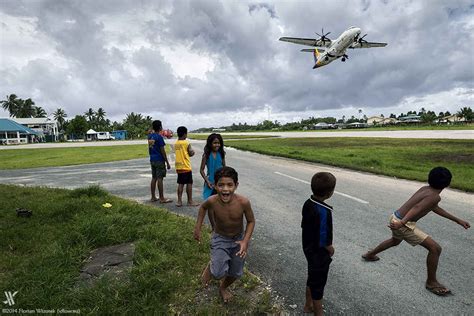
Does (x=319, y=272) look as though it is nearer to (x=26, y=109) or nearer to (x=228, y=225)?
(x=228, y=225)

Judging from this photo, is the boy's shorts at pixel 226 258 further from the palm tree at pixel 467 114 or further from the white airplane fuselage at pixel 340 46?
the palm tree at pixel 467 114

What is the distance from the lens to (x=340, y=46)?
110ft

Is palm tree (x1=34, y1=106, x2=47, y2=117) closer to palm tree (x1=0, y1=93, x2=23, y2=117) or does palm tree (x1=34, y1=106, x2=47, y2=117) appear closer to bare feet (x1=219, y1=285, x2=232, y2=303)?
palm tree (x1=0, y1=93, x2=23, y2=117)

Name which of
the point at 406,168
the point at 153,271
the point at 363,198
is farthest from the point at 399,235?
the point at 406,168

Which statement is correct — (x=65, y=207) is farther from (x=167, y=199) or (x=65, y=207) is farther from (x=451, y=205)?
(x=451, y=205)

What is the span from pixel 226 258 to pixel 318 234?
0.95 metres

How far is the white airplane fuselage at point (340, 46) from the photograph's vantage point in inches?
1221

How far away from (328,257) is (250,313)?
95 cm

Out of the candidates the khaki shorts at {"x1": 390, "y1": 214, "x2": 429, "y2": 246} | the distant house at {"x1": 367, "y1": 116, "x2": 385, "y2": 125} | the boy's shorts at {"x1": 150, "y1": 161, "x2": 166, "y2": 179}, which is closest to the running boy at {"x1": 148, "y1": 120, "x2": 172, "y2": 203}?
the boy's shorts at {"x1": 150, "y1": 161, "x2": 166, "y2": 179}

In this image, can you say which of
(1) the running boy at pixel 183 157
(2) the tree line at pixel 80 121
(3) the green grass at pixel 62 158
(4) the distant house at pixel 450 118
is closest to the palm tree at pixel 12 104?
(2) the tree line at pixel 80 121

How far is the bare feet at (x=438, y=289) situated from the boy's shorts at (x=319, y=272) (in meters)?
1.48

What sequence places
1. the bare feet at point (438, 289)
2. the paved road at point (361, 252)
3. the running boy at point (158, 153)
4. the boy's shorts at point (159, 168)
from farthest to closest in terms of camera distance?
the boy's shorts at point (159, 168) < the running boy at point (158, 153) < the bare feet at point (438, 289) < the paved road at point (361, 252)

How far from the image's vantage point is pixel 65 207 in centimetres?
630

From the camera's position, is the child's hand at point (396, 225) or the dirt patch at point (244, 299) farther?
the child's hand at point (396, 225)
